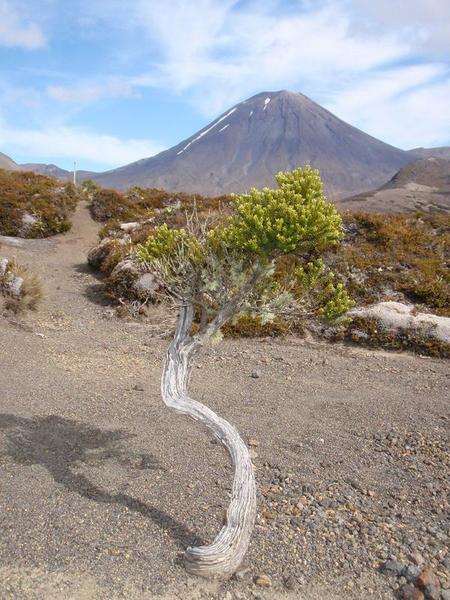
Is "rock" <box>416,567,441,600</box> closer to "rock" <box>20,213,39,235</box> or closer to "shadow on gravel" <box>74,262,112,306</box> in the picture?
"shadow on gravel" <box>74,262,112,306</box>

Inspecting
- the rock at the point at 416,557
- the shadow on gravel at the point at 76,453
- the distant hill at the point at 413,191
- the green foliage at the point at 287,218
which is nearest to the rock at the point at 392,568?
the rock at the point at 416,557

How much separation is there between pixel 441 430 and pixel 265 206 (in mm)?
6015

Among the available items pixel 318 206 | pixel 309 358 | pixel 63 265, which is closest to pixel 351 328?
pixel 309 358

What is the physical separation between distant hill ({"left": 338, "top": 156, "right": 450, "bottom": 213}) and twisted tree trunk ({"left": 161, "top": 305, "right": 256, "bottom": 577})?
63.0 m

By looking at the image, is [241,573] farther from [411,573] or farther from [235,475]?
[411,573]

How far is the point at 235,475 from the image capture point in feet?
19.0

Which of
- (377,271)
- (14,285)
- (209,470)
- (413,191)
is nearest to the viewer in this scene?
(209,470)

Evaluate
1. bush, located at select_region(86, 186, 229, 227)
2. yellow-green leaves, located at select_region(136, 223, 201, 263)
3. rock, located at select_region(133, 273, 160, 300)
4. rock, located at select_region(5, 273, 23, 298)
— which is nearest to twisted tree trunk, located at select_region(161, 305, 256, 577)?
yellow-green leaves, located at select_region(136, 223, 201, 263)

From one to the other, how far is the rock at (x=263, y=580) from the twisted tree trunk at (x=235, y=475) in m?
0.26

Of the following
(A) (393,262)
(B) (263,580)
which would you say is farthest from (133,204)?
(B) (263,580)

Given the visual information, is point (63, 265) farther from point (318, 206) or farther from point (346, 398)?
point (318, 206)

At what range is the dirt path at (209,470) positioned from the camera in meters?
5.42

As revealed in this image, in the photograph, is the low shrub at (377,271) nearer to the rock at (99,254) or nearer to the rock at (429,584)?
the rock at (99,254)

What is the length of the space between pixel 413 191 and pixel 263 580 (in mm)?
98082
